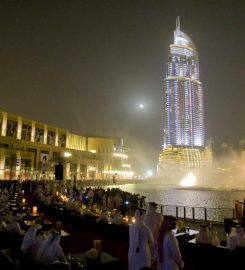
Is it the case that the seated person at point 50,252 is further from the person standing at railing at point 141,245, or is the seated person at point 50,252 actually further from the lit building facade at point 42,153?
the lit building facade at point 42,153

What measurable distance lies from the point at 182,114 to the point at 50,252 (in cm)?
15050

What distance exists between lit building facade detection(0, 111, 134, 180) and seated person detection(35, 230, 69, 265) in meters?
32.7

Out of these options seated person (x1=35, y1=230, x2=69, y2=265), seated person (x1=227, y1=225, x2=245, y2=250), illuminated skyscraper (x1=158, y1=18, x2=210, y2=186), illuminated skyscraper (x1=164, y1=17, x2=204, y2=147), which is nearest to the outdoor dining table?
seated person (x1=35, y1=230, x2=69, y2=265)

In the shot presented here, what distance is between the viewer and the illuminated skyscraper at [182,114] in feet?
449

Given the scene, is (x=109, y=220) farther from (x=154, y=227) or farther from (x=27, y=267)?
(x=27, y=267)

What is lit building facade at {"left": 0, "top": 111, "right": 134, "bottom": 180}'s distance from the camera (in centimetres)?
5303

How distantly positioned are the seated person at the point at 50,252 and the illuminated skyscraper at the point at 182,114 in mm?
127265

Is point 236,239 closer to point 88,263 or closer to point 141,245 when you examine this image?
point 141,245

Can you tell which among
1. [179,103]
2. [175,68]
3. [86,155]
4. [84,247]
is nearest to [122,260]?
[84,247]

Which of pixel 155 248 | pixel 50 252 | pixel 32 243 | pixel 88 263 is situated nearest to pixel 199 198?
pixel 155 248

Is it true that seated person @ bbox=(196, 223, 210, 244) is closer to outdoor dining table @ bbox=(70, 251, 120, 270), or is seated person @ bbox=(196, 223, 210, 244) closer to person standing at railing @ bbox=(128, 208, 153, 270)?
person standing at railing @ bbox=(128, 208, 153, 270)

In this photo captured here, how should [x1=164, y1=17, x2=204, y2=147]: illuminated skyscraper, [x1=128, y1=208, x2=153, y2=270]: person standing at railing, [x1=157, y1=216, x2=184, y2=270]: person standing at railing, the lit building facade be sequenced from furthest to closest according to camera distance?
1. [x1=164, y1=17, x2=204, y2=147]: illuminated skyscraper
2. the lit building facade
3. [x1=128, y1=208, x2=153, y2=270]: person standing at railing
4. [x1=157, y1=216, x2=184, y2=270]: person standing at railing

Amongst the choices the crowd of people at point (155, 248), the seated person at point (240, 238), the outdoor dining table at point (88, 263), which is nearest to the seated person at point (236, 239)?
the seated person at point (240, 238)

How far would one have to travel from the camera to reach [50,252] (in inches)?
206
